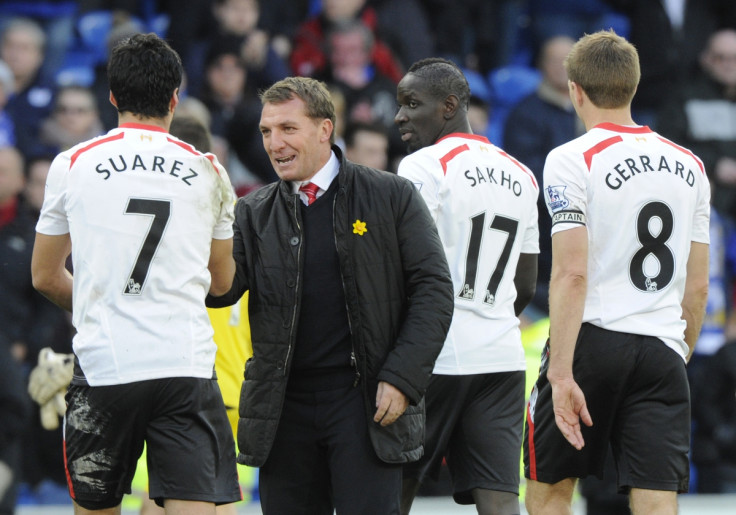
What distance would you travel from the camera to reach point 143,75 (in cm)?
491

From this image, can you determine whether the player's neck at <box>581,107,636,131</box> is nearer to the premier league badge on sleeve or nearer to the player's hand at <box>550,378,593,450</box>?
the premier league badge on sleeve

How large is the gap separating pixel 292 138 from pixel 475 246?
1.13 metres

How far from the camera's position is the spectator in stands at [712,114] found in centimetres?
1116

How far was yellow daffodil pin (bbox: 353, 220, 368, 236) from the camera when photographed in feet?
16.5

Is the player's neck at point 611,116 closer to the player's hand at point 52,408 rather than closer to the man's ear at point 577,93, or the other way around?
the man's ear at point 577,93

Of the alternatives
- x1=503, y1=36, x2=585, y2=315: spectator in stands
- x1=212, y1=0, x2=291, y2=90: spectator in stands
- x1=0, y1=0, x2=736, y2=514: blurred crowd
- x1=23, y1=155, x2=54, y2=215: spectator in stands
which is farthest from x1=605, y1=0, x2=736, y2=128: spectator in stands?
x1=23, y1=155, x2=54, y2=215: spectator in stands

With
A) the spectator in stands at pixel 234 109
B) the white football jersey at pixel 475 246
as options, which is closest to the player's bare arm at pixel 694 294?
the white football jersey at pixel 475 246

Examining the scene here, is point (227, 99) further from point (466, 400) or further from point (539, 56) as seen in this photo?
point (466, 400)

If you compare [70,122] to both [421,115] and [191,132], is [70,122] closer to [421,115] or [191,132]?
[191,132]

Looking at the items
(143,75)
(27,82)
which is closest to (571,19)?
(27,82)

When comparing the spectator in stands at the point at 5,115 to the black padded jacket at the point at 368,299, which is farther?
the spectator in stands at the point at 5,115

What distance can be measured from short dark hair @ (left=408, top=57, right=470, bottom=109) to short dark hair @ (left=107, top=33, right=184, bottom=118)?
1.58 metres

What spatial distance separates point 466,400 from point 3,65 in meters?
6.11

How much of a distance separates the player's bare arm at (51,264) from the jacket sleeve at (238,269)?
1.88ft
